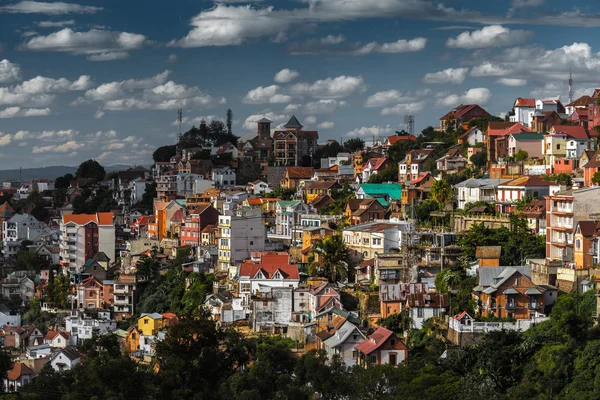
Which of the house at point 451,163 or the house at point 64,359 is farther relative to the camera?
the house at point 451,163

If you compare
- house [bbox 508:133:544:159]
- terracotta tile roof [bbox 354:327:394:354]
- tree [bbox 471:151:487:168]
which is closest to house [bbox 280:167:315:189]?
tree [bbox 471:151:487:168]

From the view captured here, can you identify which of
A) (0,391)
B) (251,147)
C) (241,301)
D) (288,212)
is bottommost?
(0,391)

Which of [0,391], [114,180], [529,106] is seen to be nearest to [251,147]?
[114,180]

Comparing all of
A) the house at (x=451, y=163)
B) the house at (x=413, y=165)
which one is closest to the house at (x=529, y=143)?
the house at (x=451, y=163)

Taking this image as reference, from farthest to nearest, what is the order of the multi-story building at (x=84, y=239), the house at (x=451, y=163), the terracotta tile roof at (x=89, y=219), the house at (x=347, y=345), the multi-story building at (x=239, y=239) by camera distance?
the terracotta tile roof at (x=89, y=219) → the multi-story building at (x=84, y=239) → the house at (x=451, y=163) → the multi-story building at (x=239, y=239) → the house at (x=347, y=345)

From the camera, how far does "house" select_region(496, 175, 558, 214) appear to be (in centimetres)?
4256

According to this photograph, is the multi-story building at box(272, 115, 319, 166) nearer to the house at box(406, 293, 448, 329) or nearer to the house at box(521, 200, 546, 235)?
the house at box(521, 200, 546, 235)

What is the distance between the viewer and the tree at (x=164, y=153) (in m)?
85.6

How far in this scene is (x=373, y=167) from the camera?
62.4 meters

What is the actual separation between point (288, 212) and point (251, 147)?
24179 mm

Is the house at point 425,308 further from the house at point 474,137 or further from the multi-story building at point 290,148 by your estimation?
the multi-story building at point 290,148

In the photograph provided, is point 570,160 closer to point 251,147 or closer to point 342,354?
point 342,354

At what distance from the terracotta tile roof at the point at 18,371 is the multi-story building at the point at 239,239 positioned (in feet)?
33.6

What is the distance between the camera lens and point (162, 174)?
75.4 meters
